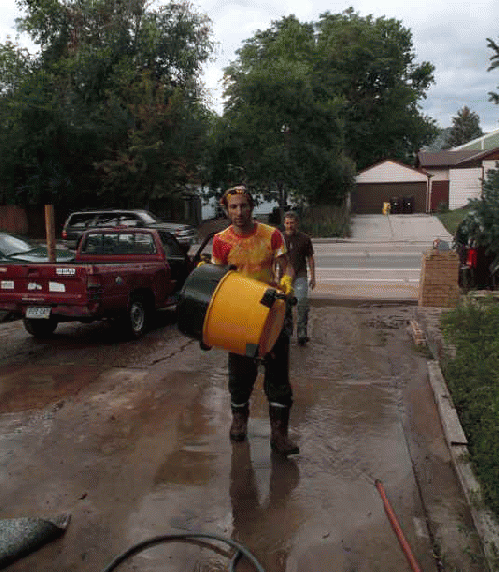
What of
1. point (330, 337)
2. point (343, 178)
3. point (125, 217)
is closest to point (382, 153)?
point (343, 178)

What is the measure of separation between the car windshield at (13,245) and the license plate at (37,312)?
5384mm

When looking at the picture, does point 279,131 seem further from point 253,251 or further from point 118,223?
point 253,251

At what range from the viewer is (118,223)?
2084cm

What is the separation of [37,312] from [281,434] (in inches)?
177

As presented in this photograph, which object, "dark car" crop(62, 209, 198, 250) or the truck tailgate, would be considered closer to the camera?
the truck tailgate

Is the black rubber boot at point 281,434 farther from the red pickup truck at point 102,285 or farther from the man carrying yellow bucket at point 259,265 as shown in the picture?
the red pickup truck at point 102,285

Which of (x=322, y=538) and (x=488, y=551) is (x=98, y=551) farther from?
(x=488, y=551)

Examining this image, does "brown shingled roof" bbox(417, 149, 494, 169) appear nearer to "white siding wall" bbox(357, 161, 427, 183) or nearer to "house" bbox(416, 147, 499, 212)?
"house" bbox(416, 147, 499, 212)

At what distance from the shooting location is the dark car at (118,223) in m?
20.2

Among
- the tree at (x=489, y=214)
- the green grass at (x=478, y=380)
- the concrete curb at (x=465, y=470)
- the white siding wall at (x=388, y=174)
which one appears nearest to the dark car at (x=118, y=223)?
the tree at (x=489, y=214)

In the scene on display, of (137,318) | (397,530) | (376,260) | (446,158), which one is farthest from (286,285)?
(446,158)

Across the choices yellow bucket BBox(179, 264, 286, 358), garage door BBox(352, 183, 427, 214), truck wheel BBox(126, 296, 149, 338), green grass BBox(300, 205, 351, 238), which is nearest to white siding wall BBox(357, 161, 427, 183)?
garage door BBox(352, 183, 427, 214)

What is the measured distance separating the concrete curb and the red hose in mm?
348

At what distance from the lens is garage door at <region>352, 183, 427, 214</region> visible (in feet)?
130
